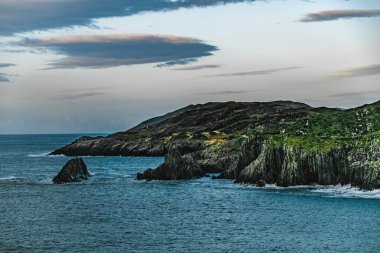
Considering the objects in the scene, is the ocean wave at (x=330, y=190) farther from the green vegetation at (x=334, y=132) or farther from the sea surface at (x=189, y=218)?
the green vegetation at (x=334, y=132)

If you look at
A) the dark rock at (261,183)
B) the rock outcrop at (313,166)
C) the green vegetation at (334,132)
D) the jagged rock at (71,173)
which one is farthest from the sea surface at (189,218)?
the green vegetation at (334,132)

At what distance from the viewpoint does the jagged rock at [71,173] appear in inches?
5684

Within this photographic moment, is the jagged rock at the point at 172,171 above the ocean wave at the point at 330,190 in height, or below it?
above

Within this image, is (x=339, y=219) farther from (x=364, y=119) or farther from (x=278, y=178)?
(x=364, y=119)

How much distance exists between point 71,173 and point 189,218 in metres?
65.7

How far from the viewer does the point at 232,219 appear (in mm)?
86375

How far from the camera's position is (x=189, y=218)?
290 feet

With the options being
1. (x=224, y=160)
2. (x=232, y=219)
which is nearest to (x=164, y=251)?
(x=232, y=219)

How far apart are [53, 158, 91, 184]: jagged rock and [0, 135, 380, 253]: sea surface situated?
900 cm

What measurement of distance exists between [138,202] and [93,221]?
2134 centimetres

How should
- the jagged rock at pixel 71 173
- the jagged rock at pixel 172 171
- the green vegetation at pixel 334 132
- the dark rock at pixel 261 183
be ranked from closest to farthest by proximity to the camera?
the green vegetation at pixel 334 132 → the dark rock at pixel 261 183 → the jagged rock at pixel 71 173 → the jagged rock at pixel 172 171

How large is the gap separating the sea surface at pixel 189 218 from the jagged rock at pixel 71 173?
900 cm

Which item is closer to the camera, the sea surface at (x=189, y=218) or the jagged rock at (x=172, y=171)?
the sea surface at (x=189, y=218)

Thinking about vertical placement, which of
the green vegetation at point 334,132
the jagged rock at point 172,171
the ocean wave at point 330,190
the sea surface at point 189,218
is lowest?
the sea surface at point 189,218
